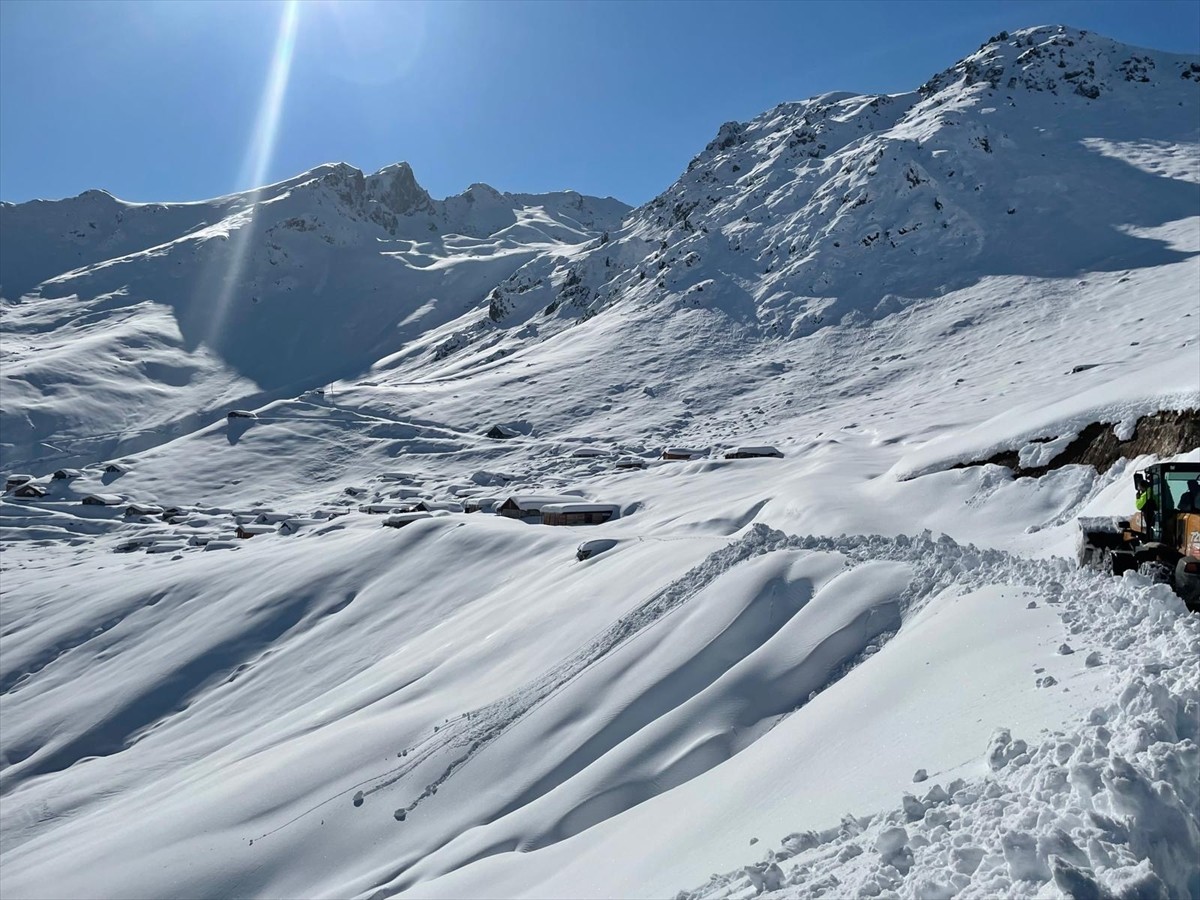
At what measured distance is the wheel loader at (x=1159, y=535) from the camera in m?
9.37

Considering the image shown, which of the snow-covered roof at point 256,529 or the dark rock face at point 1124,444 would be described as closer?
the dark rock face at point 1124,444

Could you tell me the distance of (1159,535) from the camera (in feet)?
34.8

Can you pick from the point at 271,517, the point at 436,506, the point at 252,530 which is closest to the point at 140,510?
the point at 271,517

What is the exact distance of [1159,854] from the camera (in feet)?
13.9

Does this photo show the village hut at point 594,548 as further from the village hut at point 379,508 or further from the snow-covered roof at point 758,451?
the village hut at point 379,508

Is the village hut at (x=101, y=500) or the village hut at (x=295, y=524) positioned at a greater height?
the village hut at (x=101, y=500)

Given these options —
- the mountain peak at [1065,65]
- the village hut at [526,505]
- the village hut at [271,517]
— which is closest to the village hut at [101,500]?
the village hut at [271,517]

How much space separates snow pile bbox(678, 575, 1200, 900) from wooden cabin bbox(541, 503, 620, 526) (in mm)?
29065

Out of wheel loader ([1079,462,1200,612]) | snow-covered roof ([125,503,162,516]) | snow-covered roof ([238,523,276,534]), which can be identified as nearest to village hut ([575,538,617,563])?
wheel loader ([1079,462,1200,612])

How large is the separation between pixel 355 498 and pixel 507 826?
51.4 m

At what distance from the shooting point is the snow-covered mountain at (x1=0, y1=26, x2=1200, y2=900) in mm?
6395

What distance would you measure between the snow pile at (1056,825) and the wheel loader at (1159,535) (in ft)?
10.8

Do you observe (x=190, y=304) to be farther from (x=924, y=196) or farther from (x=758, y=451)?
(x=758, y=451)

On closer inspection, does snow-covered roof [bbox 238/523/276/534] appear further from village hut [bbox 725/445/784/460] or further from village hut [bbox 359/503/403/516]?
village hut [bbox 725/445/784/460]
